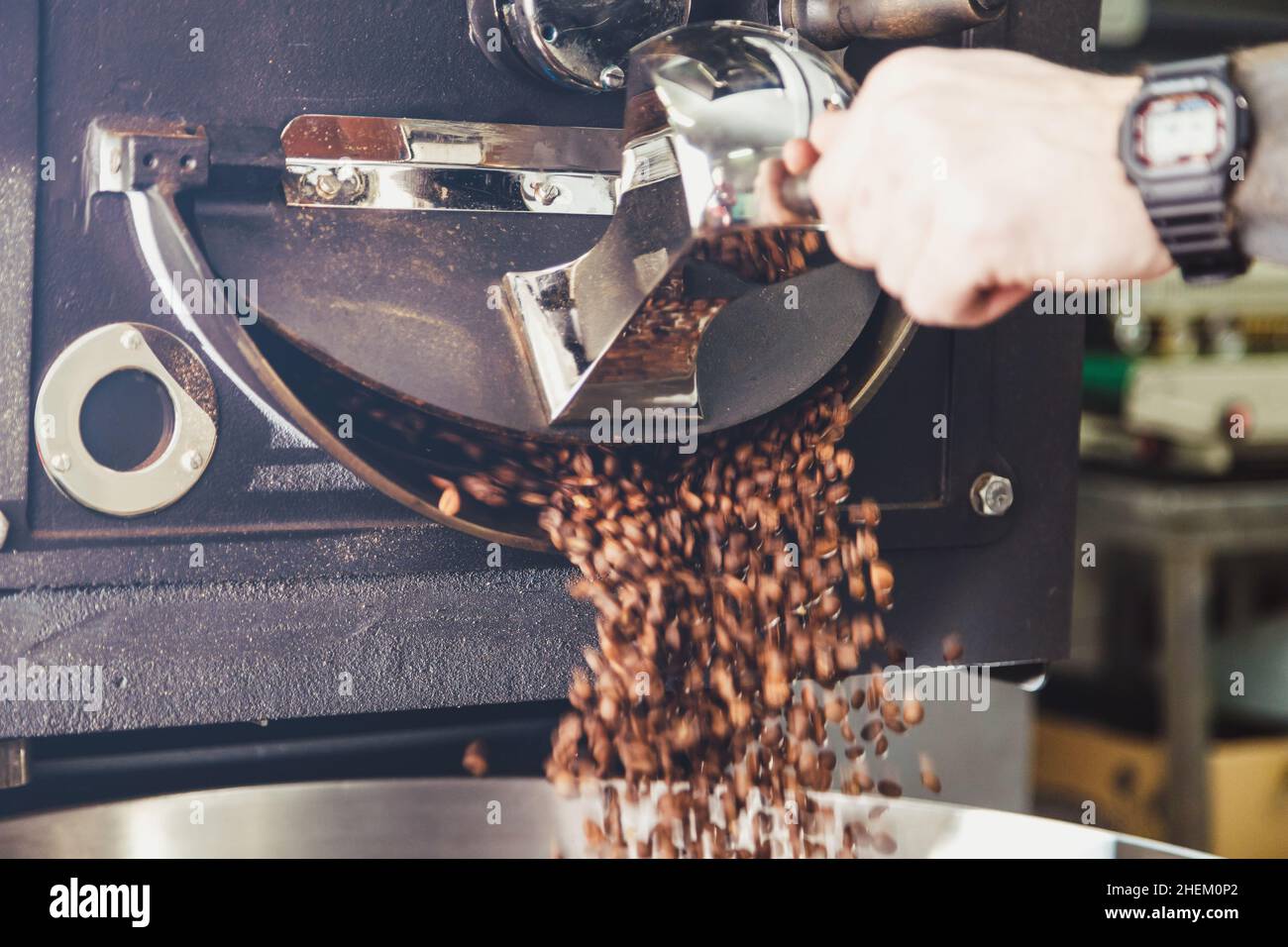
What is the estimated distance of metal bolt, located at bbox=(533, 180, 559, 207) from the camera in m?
0.79

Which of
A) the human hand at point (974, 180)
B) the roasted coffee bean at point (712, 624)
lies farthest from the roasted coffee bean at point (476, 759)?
the human hand at point (974, 180)

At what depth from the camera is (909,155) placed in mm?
638

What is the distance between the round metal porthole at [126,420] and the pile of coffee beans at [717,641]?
0.75 ft

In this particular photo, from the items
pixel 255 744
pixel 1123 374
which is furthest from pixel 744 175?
pixel 1123 374

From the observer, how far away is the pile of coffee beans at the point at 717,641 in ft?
2.72

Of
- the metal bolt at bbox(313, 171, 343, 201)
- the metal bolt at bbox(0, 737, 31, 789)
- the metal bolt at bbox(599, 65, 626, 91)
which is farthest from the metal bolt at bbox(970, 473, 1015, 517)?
the metal bolt at bbox(0, 737, 31, 789)

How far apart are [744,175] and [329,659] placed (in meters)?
0.38

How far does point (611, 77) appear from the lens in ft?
2.59

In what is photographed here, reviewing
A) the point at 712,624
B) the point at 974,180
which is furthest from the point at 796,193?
the point at 712,624

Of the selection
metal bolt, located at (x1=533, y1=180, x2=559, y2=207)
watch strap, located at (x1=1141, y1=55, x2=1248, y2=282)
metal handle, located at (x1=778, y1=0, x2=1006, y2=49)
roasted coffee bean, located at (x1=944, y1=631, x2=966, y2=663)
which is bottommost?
roasted coffee bean, located at (x1=944, y1=631, x2=966, y2=663)

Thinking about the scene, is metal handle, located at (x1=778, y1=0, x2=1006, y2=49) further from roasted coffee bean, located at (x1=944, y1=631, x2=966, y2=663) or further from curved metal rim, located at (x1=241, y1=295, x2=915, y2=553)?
roasted coffee bean, located at (x1=944, y1=631, x2=966, y2=663)

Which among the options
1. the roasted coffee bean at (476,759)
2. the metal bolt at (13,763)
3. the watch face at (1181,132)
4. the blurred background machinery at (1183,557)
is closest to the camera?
the watch face at (1181,132)

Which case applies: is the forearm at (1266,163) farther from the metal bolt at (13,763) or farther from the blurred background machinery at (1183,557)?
the blurred background machinery at (1183,557)
